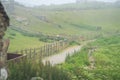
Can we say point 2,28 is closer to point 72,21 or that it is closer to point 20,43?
point 20,43

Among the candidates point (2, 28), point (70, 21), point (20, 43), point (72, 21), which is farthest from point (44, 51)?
point (72, 21)

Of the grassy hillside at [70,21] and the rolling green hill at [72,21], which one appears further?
the grassy hillside at [70,21]

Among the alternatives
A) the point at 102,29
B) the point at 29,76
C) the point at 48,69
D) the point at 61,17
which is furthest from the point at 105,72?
the point at 61,17

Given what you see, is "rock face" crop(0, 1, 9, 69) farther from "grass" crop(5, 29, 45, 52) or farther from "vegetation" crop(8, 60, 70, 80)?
"grass" crop(5, 29, 45, 52)

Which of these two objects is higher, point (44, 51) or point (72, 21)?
point (72, 21)

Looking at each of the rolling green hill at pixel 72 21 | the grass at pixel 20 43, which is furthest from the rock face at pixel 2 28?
the rolling green hill at pixel 72 21

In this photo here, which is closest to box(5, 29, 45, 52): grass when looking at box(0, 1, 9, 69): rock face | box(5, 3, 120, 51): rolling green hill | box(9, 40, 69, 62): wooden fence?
box(9, 40, 69, 62): wooden fence

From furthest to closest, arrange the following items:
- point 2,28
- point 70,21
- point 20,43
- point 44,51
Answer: point 70,21, point 20,43, point 44,51, point 2,28

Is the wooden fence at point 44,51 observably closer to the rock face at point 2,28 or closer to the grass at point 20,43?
the grass at point 20,43

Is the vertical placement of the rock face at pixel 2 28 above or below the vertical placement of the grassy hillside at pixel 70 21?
below

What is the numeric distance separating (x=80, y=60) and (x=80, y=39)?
34887 mm

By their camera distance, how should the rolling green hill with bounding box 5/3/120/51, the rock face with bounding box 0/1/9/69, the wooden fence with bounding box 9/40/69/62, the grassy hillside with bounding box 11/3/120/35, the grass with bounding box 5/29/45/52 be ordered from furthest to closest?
the grassy hillside with bounding box 11/3/120/35, the rolling green hill with bounding box 5/3/120/51, the grass with bounding box 5/29/45/52, the wooden fence with bounding box 9/40/69/62, the rock face with bounding box 0/1/9/69

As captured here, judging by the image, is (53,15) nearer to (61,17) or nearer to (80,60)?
(61,17)

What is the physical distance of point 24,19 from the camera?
278ft
